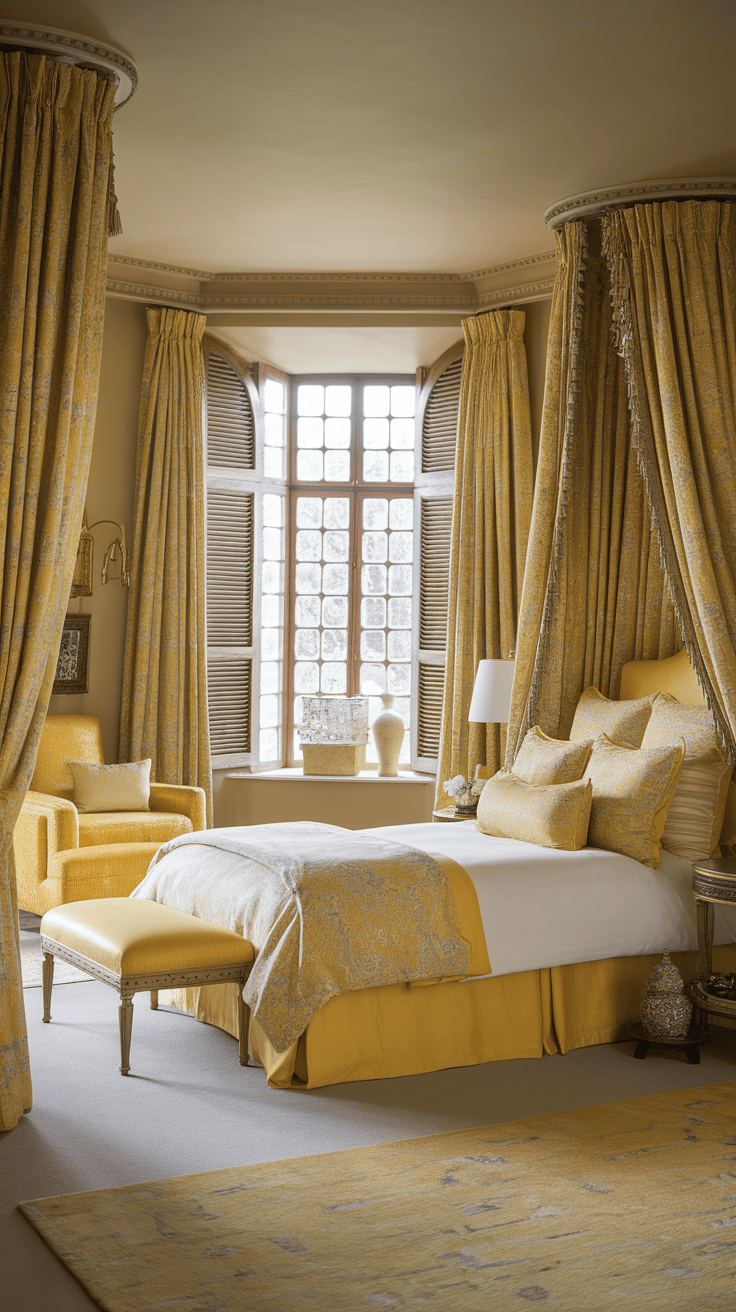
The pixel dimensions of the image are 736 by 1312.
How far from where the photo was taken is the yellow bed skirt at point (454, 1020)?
156 inches

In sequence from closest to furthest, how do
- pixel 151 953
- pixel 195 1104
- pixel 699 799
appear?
1. pixel 195 1104
2. pixel 151 953
3. pixel 699 799

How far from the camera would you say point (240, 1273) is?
108 inches

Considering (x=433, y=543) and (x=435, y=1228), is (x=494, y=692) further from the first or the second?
(x=435, y=1228)

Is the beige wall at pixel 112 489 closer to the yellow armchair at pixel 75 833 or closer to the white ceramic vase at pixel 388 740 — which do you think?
the yellow armchair at pixel 75 833

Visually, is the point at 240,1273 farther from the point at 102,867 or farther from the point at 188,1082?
the point at 102,867

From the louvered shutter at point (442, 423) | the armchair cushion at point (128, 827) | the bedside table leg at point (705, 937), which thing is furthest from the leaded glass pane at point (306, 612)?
the bedside table leg at point (705, 937)

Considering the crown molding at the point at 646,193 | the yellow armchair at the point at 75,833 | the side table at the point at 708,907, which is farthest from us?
the yellow armchair at the point at 75,833

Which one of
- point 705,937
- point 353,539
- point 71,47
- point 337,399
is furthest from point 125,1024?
point 337,399

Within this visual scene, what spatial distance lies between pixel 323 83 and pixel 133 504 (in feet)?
10.5

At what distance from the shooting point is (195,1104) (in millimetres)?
A: 3768

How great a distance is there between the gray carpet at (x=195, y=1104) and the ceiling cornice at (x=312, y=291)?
13.0 ft

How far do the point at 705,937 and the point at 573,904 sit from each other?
1.62 feet

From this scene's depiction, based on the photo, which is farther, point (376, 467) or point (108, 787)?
point (376, 467)

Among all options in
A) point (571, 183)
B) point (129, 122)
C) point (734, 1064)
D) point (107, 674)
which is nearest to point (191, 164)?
point (129, 122)
